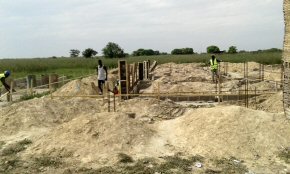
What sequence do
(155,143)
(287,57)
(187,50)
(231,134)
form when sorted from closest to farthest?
(231,134)
(155,143)
(287,57)
(187,50)

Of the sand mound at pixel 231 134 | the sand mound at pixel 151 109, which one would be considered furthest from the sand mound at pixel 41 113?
the sand mound at pixel 231 134

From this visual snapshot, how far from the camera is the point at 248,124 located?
30.7 ft

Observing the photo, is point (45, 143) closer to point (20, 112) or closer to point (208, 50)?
point (20, 112)

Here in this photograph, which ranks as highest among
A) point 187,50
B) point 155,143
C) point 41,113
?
point 187,50

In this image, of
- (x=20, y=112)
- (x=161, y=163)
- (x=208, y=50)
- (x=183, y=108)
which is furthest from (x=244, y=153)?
(x=208, y=50)

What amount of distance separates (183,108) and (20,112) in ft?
16.9

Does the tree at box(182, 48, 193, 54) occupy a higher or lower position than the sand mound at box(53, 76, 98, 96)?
higher

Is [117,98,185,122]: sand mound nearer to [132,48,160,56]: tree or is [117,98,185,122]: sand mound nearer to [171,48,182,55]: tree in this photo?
[132,48,160,56]: tree

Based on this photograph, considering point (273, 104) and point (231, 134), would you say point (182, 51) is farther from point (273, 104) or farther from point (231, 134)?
point (231, 134)

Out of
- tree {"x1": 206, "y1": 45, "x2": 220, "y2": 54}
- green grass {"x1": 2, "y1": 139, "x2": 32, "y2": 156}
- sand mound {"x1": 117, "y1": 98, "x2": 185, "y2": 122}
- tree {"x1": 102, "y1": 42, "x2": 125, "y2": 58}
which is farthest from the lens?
tree {"x1": 206, "y1": 45, "x2": 220, "y2": 54}

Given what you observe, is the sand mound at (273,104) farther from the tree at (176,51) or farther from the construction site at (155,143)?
the tree at (176,51)

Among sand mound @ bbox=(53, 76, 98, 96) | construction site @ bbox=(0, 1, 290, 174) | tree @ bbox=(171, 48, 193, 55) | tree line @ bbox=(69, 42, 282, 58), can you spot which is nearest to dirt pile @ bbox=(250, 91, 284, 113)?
construction site @ bbox=(0, 1, 290, 174)

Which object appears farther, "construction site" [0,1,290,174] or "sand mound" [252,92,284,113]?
"sand mound" [252,92,284,113]

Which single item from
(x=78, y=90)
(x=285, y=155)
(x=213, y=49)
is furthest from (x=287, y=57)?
(x=213, y=49)
